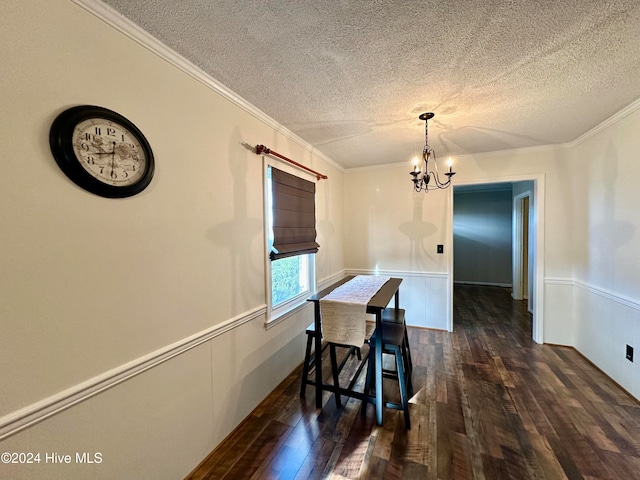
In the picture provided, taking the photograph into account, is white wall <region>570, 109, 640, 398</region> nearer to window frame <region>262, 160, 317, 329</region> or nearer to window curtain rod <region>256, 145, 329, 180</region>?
window curtain rod <region>256, 145, 329, 180</region>

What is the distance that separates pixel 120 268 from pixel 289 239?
1.43 m

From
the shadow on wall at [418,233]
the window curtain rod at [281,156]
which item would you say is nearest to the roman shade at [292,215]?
the window curtain rod at [281,156]

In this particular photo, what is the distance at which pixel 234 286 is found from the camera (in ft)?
5.82

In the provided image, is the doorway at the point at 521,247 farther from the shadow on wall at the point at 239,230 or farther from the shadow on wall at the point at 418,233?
the shadow on wall at the point at 239,230

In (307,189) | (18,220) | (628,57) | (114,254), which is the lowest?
(114,254)

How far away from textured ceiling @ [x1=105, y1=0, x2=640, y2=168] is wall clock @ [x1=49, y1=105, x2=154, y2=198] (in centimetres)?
52

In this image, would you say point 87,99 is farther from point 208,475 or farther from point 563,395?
point 563,395

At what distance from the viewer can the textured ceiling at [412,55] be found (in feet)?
3.67

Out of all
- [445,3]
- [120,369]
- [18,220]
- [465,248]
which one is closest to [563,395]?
[445,3]

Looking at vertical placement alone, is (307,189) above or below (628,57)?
below

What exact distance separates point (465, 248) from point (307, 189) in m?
5.35

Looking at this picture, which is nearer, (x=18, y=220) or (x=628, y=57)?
(x=18, y=220)

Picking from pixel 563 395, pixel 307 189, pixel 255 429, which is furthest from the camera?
pixel 307 189

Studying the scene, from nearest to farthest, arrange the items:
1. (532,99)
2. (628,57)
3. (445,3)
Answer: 1. (445,3)
2. (628,57)
3. (532,99)
